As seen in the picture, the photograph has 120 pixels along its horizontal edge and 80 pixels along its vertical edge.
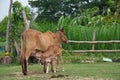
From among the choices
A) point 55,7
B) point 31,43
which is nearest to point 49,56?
point 31,43

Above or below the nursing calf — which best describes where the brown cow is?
above

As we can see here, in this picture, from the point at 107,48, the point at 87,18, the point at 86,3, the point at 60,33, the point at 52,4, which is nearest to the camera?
the point at 60,33

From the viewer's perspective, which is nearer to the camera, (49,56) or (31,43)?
(31,43)

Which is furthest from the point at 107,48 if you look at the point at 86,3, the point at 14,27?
the point at 86,3

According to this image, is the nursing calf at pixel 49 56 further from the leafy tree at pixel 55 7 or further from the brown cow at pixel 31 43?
the leafy tree at pixel 55 7

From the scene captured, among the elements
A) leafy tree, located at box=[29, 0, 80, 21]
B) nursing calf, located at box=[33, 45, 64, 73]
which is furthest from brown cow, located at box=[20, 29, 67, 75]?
leafy tree, located at box=[29, 0, 80, 21]

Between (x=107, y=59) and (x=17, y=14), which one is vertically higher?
(x=17, y=14)

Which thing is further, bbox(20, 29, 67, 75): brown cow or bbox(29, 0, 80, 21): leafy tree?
bbox(29, 0, 80, 21): leafy tree

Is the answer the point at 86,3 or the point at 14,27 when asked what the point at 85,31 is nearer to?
the point at 14,27

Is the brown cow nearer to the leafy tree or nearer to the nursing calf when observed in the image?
the nursing calf

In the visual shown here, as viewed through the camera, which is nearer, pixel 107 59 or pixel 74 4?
pixel 107 59

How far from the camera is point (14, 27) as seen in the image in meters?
19.8

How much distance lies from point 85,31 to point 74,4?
30989 millimetres

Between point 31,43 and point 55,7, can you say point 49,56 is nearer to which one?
point 31,43
